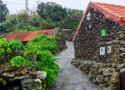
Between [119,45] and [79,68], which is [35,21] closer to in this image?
[79,68]

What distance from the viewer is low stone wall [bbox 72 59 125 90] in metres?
14.9

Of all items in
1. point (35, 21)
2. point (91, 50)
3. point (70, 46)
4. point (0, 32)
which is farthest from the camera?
point (35, 21)

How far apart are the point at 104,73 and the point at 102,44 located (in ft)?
8.33

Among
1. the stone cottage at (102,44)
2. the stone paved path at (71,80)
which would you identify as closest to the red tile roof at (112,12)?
the stone cottage at (102,44)

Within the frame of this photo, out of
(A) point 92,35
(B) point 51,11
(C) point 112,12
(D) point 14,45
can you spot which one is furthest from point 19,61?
(B) point 51,11

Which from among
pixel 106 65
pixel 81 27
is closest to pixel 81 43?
pixel 81 27

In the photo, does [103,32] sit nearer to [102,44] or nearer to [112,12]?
[102,44]

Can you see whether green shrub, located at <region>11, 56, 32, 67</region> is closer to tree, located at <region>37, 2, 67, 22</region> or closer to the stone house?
the stone house

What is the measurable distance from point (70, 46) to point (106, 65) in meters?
13.2

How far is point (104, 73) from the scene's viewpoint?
631 inches

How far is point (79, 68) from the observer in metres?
19.7

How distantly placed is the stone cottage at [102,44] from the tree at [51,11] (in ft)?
75.1

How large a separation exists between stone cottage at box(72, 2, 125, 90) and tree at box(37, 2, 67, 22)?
22.9 meters

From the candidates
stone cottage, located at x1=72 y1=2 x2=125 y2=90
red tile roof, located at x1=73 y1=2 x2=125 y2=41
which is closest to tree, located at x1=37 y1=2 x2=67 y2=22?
stone cottage, located at x1=72 y1=2 x2=125 y2=90
